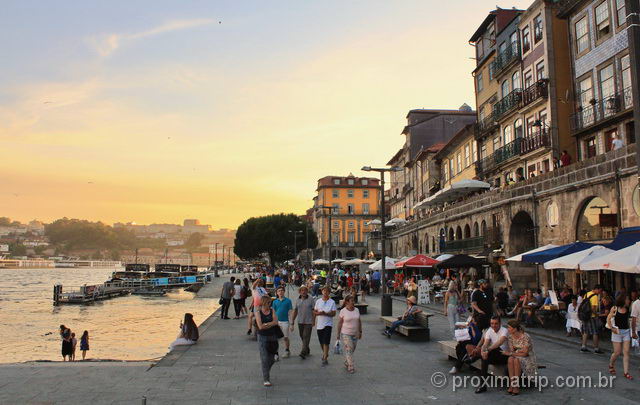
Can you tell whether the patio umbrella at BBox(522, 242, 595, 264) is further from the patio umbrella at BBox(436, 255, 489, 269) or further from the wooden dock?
the wooden dock

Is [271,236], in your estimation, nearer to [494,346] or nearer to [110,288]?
[110,288]

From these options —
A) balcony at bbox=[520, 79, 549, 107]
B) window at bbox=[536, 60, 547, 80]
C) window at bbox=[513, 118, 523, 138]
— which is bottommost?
window at bbox=[513, 118, 523, 138]

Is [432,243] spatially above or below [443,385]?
above

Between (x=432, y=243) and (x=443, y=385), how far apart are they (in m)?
35.0

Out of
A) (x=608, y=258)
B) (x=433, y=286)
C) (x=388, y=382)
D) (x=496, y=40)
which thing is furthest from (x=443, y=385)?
(x=496, y=40)

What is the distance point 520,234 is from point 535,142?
242 inches

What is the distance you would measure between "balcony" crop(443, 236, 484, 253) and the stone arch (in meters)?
3.54

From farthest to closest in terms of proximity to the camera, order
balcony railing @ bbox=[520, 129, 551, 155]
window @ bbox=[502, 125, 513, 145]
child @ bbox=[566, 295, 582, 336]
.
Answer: window @ bbox=[502, 125, 513, 145], balcony railing @ bbox=[520, 129, 551, 155], child @ bbox=[566, 295, 582, 336]

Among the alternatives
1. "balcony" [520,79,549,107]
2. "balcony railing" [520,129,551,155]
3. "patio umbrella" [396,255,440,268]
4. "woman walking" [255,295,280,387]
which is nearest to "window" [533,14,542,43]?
"balcony" [520,79,549,107]

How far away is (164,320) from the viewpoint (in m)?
33.1

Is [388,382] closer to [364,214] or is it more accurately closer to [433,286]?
[433,286]

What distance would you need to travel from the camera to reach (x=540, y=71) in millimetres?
30250

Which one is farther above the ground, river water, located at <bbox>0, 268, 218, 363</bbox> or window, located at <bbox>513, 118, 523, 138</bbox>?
window, located at <bbox>513, 118, 523, 138</bbox>

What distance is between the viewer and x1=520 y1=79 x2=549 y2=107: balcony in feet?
95.7
